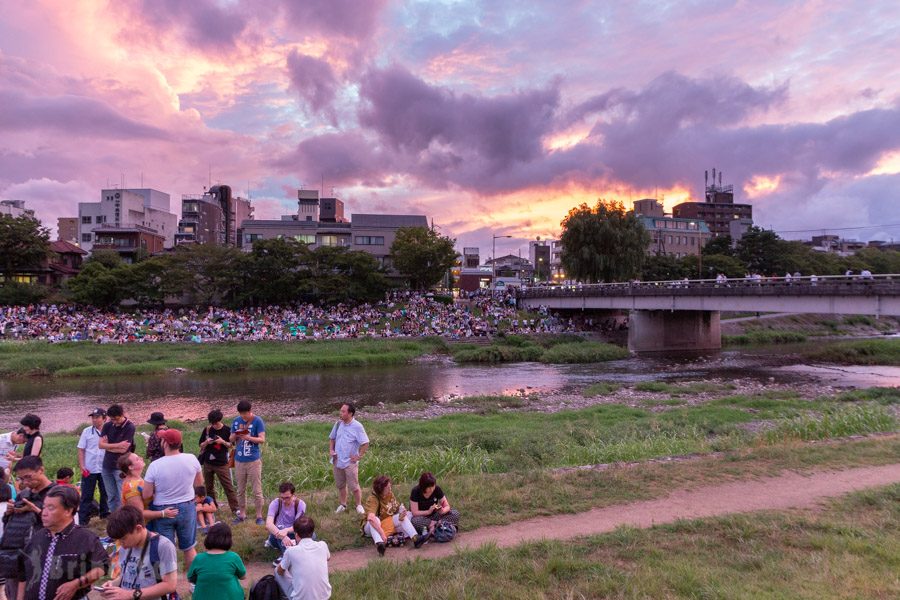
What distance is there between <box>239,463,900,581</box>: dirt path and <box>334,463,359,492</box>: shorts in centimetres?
173

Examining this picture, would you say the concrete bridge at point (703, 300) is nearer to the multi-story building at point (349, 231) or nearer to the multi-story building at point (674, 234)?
the multi-story building at point (349, 231)

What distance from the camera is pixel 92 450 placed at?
10.1 meters

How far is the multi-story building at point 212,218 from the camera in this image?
364 ft

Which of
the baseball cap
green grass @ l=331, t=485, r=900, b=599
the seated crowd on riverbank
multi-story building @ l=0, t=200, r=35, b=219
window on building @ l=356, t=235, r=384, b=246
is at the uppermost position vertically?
multi-story building @ l=0, t=200, r=35, b=219

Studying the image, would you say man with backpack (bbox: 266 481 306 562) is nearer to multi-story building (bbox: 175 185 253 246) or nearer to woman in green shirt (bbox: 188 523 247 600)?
woman in green shirt (bbox: 188 523 247 600)

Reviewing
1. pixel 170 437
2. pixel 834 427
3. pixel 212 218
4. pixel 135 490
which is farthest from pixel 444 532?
pixel 212 218

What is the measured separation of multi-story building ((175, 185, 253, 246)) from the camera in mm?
110812

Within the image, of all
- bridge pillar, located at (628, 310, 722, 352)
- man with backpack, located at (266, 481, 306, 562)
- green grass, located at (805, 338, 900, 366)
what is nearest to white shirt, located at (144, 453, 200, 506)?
man with backpack, located at (266, 481, 306, 562)

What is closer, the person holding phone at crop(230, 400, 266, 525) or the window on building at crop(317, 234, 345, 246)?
the person holding phone at crop(230, 400, 266, 525)

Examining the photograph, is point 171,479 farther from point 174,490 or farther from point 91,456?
point 91,456

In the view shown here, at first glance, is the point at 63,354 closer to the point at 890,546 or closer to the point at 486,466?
the point at 486,466

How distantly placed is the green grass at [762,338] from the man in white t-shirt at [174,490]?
205ft

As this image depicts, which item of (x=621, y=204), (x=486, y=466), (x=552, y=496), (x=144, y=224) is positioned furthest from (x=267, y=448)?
(x=144, y=224)

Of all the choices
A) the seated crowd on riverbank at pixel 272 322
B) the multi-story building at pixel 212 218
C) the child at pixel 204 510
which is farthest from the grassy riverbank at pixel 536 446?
the multi-story building at pixel 212 218
